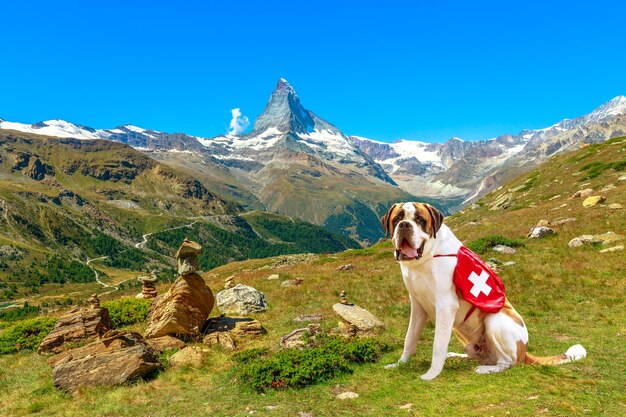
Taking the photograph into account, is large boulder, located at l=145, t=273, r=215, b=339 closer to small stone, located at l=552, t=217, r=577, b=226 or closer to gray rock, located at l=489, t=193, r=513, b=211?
small stone, located at l=552, t=217, r=577, b=226

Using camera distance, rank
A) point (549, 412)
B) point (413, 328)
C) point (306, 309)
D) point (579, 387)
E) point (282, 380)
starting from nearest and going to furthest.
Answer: point (549, 412) < point (579, 387) < point (413, 328) < point (282, 380) < point (306, 309)

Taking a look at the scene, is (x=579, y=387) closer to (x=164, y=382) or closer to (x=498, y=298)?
(x=498, y=298)

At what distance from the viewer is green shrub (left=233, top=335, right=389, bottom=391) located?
11305mm

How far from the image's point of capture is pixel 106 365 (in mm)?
13047

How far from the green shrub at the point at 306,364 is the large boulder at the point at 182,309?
4486 millimetres

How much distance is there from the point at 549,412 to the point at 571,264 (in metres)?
19.1

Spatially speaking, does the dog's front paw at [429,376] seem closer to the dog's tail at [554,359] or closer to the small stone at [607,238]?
the dog's tail at [554,359]

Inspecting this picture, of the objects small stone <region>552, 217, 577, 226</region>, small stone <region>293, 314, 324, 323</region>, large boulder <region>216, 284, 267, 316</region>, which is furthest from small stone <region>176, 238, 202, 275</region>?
small stone <region>552, 217, 577, 226</region>

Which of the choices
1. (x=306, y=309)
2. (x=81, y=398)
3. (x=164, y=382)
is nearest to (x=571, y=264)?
(x=306, y=309)

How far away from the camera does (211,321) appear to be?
63.0ft

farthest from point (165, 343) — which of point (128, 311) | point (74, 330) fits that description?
point (128, 311)

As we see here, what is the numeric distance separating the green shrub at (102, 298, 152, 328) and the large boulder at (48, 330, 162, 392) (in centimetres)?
880

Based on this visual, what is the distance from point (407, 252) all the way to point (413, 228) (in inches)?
22.4


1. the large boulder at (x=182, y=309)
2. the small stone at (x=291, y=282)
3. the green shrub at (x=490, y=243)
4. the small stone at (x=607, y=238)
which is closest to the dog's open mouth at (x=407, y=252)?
the large boulder at (x=182, y=309)
